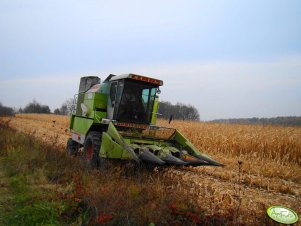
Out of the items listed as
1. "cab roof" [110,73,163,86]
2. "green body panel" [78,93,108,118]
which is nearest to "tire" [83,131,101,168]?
"green body panel" [78,93,108,118]

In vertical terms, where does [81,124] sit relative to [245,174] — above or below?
above

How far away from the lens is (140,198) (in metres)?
4.77

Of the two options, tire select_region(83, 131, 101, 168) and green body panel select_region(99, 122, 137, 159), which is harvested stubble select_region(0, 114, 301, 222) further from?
tire select_region(83, 131, 101, 168)

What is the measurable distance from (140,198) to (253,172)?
18.4ft

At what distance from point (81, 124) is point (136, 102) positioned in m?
1.99

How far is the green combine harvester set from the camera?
665 centimetres

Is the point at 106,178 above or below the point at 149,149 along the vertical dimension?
below

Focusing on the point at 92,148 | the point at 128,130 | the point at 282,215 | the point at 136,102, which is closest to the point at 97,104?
the point at 136,102

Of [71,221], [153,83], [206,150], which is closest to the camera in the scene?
[71,221]

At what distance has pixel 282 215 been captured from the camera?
336 centimetres

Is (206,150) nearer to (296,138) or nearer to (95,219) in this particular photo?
(296,138)

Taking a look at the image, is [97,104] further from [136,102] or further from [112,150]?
[112,150]

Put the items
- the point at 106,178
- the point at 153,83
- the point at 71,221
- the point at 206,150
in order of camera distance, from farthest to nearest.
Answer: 1. the point at 206,150
2. the point at 153,83
3. the point at 106,178
4. the point at 71,221

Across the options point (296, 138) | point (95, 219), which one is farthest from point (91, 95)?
point (296, 138)
